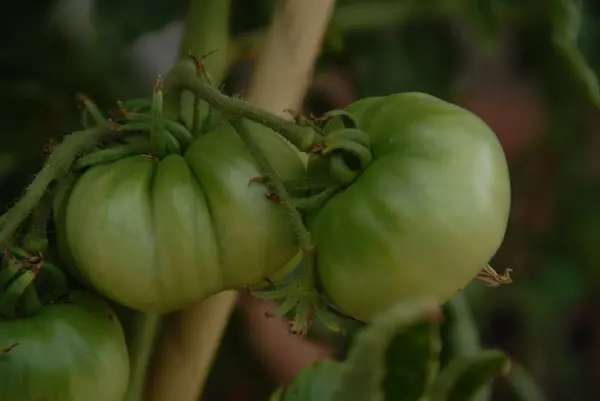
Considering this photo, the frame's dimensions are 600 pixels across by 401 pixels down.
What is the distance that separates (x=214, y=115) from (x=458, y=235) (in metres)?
0.13

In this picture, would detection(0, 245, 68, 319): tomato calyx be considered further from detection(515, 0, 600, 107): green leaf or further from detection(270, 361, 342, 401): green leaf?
detection(515, 0, 600, 107): green leaf

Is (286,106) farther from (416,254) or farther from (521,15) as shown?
(521,15)

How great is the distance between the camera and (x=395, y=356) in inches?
12.1

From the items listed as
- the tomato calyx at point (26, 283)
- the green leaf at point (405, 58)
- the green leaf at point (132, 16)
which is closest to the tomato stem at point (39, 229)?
the tomato calyx at point (26, 283)

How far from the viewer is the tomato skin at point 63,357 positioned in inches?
14.0

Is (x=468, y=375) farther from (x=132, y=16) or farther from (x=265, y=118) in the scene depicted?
Answer: (x=132, y=16)

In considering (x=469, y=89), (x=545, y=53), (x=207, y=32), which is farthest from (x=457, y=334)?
(x=469, y=89)

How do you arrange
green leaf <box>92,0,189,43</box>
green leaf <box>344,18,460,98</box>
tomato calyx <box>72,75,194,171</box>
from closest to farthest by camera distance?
tomato calyx <box>72,75,194,171</box> → green leaf <box>92,0,189,43</box> → green leaf <box>344,18,460,98</box>

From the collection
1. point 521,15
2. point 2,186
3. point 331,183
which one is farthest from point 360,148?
point 521,15

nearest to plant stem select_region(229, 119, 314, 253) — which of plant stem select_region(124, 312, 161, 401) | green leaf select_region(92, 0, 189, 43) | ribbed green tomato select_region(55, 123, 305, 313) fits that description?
ribbed green tomato select_region(55, 123, 305, 313)

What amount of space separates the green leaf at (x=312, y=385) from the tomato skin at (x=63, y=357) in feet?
0.25

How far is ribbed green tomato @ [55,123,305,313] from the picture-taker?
36 centimetres

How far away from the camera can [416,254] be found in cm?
34

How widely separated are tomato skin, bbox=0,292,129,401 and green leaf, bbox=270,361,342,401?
78mm
